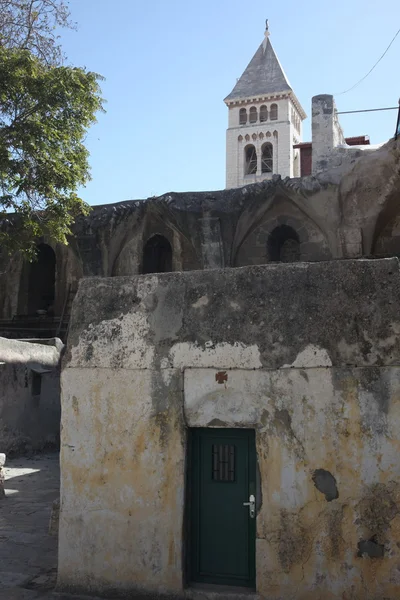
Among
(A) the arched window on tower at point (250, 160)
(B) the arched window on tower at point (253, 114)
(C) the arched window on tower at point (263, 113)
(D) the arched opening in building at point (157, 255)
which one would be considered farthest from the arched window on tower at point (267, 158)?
(D) the arched opening in building at point (157, 255)

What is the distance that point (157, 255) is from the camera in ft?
67.7

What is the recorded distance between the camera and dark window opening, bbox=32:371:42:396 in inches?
519

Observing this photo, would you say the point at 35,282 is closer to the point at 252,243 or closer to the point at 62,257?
the point at 62,257

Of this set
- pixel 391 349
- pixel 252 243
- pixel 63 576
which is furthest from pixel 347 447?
pixel 252 243

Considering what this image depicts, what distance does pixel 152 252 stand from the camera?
20.4 meters

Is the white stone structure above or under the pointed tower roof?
under

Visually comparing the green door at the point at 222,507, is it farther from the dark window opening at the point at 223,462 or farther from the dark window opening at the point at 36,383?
the dark window opening at the point at 36,383

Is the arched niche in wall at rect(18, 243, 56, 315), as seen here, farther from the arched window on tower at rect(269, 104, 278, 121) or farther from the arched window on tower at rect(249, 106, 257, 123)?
the arched window on tower at rect(249, 106, 257, 123)

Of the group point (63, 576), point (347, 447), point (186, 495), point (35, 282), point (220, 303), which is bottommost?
point (63, 576)

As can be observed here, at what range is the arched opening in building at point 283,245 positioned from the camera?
18406 millimetres

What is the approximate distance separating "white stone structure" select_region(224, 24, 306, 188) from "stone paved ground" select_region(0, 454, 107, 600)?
38250 millimetres

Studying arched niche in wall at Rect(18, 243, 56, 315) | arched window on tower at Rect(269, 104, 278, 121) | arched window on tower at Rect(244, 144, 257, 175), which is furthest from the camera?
arched window on tower at Rect(244, 144, 257, 175)

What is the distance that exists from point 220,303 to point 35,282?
61.4 ft

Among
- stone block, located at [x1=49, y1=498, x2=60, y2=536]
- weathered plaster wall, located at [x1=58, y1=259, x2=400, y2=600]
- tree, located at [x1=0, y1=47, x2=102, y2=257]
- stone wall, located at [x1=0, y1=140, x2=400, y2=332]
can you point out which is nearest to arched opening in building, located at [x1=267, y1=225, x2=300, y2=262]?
stone wall, located at [x1=0, y1=140, x2=400, y2=332]
